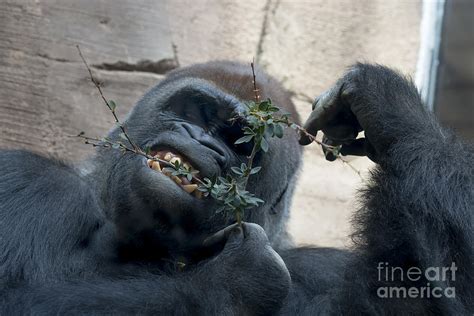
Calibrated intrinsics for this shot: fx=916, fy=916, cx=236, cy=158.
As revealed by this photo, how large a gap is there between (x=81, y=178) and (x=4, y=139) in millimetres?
1480

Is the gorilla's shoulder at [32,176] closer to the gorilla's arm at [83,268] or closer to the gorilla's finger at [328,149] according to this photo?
the gorilla's arm at [83,268]

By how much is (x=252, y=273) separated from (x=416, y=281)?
716mm

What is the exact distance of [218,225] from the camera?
4379 millimetres

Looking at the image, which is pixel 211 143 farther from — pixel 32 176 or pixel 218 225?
pixel 32 176

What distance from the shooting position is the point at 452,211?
396cm

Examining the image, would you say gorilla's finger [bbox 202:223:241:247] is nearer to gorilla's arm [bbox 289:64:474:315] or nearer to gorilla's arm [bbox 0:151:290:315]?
gorilla's arm [bbox 0:151:290:315]

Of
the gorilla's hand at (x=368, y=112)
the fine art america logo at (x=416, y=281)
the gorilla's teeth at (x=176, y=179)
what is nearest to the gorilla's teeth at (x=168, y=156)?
the gorilla's teeth at (x=176, y=179)

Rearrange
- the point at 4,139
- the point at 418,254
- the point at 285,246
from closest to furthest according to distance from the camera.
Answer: the point at 418,254 < the point at 285,246 < the point at 4,139

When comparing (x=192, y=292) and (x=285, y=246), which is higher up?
(x=192, y=292)

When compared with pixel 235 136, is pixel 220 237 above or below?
below

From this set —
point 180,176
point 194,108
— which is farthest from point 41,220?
point 194,108

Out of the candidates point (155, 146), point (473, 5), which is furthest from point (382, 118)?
point (473, 5)

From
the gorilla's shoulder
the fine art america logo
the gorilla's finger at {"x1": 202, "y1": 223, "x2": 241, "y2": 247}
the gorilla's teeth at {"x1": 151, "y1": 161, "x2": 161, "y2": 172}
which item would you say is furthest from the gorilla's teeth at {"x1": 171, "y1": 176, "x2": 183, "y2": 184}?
the fine art america logo

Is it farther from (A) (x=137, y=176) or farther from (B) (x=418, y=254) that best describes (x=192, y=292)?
(B) (x=418, y=254)
